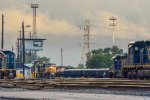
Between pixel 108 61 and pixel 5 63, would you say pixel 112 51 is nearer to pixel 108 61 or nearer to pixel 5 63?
pixel 108 61

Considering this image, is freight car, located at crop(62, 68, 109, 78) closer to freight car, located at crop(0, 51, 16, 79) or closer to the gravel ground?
freight car, located at crop(0, 51, 16, 79)

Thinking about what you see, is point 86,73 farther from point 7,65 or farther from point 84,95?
point 84,95

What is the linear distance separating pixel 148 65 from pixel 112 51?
113 metres

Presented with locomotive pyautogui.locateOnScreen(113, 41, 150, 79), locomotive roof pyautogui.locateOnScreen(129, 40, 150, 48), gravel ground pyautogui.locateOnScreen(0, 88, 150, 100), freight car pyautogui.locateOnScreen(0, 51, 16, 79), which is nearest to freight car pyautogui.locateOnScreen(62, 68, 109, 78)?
freight car pyautogui.locateOnScreen(0, 51, 16, 79)

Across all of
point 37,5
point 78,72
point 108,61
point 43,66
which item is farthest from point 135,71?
point 108,61

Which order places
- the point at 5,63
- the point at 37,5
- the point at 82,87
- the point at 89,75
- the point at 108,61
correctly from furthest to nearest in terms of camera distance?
the point at 108,61 < the point at 37,5 < the point at 89,75 < the point at 5,63 < the point at 82,87

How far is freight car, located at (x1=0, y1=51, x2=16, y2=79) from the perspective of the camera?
64312 millimetres

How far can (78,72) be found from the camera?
91188 millimetres

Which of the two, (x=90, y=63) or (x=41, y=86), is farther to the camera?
(x=90, y=63)

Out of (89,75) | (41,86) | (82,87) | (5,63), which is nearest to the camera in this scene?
(82,87)

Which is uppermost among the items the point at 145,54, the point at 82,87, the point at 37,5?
the point at 37,5

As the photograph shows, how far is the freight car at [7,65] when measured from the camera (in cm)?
6431

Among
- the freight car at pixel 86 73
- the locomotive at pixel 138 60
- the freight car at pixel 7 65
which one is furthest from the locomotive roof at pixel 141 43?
the freight car at pixel 86 73

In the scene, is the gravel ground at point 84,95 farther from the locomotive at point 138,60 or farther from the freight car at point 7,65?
the freight car at point 7,65
